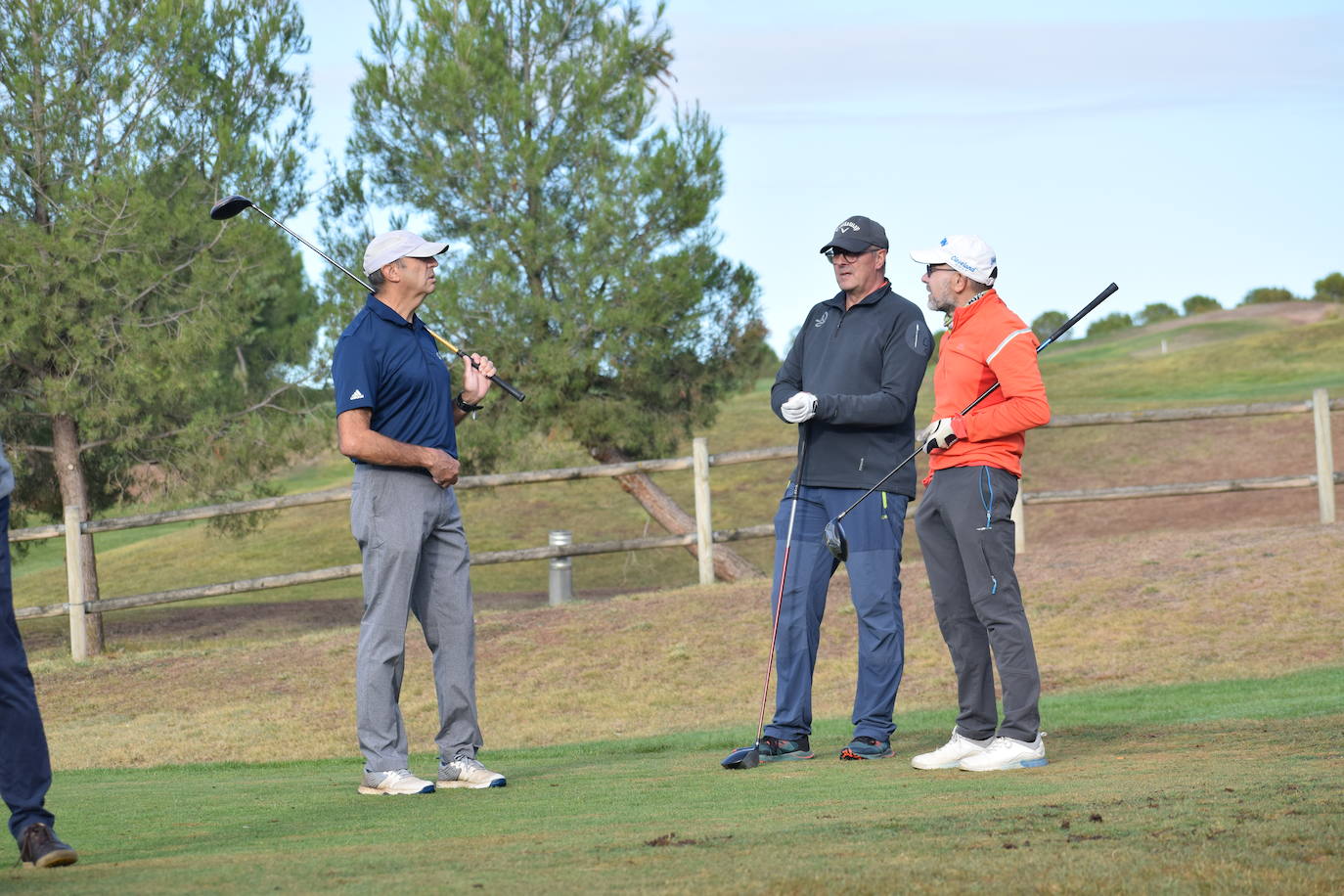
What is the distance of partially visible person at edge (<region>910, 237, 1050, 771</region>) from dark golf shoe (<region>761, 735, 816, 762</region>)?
24.6 inches

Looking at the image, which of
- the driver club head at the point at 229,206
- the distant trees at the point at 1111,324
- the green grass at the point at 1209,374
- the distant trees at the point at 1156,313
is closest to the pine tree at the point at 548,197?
the driver club head at the point at 229,206

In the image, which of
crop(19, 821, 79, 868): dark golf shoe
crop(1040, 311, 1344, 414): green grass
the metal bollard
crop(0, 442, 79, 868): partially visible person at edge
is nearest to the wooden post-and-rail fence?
the metal bollard

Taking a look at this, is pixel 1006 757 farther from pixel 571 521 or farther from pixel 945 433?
pixel 571 521

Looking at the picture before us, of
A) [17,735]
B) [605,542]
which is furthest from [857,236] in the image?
[605,542]

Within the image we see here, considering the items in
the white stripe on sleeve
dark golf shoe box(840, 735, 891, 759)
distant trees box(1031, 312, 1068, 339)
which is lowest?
dark golf shoe box(840, 735, 891, 759)

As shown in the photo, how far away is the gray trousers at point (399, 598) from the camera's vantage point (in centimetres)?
526

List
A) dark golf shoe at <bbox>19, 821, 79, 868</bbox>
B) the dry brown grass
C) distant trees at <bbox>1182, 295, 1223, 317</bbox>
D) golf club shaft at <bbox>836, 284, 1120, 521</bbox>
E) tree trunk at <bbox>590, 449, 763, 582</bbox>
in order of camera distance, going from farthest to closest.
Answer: distant trees at <bbox>1182, 295, 1223, 317</bbox>, tree trunk at <bbox>590, 449, 763, 582</bbox>, the dry brown grass, golf club shaft at <bbox>836, 284, 1120, 521</bbox>, dark golf shoe at <bbox>19, 821, 79, 868</bbox>

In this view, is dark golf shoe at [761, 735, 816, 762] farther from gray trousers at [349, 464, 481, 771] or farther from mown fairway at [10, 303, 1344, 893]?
gray trousers at [349, 464, 481, 771]

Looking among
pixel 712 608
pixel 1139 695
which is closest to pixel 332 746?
pixel 712 608

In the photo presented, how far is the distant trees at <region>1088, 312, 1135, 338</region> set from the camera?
2726 inches

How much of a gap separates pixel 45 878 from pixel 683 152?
13.2 metres

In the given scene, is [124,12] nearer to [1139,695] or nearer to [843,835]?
[1139,695]

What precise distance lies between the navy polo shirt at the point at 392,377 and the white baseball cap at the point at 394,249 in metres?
0.14

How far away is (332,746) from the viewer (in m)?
8.91
